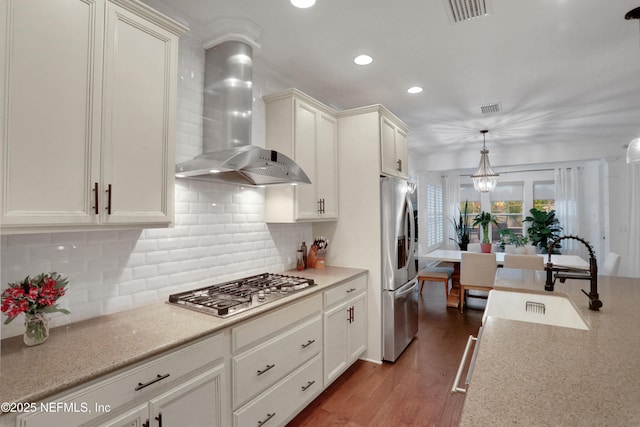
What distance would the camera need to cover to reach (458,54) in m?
2.73

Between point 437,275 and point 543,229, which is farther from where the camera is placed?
point 543,229

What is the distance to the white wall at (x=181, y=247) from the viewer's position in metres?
A: 1.60

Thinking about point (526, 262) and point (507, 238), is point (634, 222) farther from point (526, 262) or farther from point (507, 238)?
point (526, 262)

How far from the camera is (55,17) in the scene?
133 centimetres

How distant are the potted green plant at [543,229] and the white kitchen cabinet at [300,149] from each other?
5.68 metres

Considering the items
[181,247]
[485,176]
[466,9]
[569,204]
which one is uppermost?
[466,9]

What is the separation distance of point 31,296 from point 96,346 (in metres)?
0.32

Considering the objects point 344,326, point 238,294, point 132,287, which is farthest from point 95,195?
point 344,326

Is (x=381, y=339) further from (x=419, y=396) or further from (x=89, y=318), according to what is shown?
(x=89, y=318)

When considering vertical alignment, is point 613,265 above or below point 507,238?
below

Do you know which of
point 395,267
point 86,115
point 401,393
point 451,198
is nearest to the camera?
point 86,115

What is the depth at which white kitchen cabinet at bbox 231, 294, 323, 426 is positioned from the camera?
178 cm

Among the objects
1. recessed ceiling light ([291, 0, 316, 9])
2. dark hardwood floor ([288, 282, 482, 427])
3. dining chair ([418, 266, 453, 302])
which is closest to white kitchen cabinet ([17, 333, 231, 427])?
dark hardwood floor ([288, 282, 482, 427])

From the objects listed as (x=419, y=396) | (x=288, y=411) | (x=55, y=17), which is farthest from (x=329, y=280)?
(x=55, y=17)
